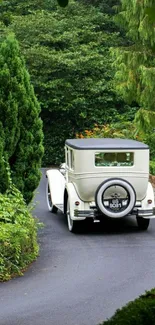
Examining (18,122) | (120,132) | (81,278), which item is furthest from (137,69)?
(81,278)

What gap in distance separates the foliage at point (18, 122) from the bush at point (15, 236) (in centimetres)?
64

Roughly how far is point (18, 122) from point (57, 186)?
3338mm

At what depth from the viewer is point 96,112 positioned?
2891cm

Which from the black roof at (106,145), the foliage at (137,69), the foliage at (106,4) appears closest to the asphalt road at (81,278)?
the black roof at (106,145)

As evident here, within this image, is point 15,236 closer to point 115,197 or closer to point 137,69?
point 115,197

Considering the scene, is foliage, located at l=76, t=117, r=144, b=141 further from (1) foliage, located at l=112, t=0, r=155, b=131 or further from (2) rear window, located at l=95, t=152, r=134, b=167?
(2) rear window, located at l=95, t=152, r=134, b=167

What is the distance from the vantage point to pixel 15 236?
31.5ft

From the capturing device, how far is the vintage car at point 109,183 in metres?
12.3

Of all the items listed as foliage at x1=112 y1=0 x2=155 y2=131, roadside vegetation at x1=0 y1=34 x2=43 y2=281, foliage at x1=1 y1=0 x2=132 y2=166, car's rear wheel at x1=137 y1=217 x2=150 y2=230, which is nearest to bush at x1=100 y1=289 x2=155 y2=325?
roadside vegetation at x1=0 y1=34 x2=43 y2=281

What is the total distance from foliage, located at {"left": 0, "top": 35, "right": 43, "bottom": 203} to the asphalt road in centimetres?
129

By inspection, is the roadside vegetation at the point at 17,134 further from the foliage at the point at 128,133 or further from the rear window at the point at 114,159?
the foliage at the point at 128,133

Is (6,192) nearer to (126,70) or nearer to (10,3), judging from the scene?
(126,70)

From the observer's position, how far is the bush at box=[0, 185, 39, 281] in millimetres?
9227

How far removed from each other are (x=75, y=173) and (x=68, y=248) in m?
2.03
